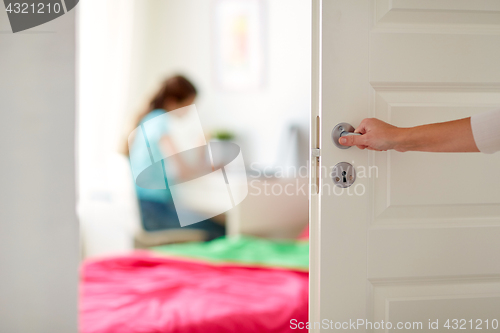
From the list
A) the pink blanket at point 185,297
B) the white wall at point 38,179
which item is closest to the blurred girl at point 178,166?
the pink blanket at point 185,297

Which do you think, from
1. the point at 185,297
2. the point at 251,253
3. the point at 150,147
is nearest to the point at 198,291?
the point at 185,297

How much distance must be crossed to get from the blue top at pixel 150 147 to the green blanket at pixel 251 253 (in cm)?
69

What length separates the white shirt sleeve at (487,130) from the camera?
666mm

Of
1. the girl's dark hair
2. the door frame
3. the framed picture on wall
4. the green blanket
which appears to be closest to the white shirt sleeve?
the door frame

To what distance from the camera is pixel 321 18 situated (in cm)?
85

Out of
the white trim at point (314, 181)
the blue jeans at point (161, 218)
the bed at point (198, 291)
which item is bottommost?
the blue jeans at point (161, 218)

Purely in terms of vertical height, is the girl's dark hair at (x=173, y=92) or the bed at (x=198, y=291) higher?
the girl's dark hair at (x=173, y=92)

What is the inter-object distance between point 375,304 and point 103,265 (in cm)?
124

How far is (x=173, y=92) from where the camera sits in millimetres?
2512

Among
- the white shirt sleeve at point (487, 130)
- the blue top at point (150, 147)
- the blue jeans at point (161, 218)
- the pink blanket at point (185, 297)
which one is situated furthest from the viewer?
the blue jeans at point (161, 218)

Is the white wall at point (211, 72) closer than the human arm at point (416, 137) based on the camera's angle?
No

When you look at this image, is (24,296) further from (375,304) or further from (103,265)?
(103,265)

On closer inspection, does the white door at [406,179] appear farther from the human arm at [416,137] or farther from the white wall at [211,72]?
the white wall at [211,72]

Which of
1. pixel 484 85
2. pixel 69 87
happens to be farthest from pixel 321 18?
pixel 69 87
